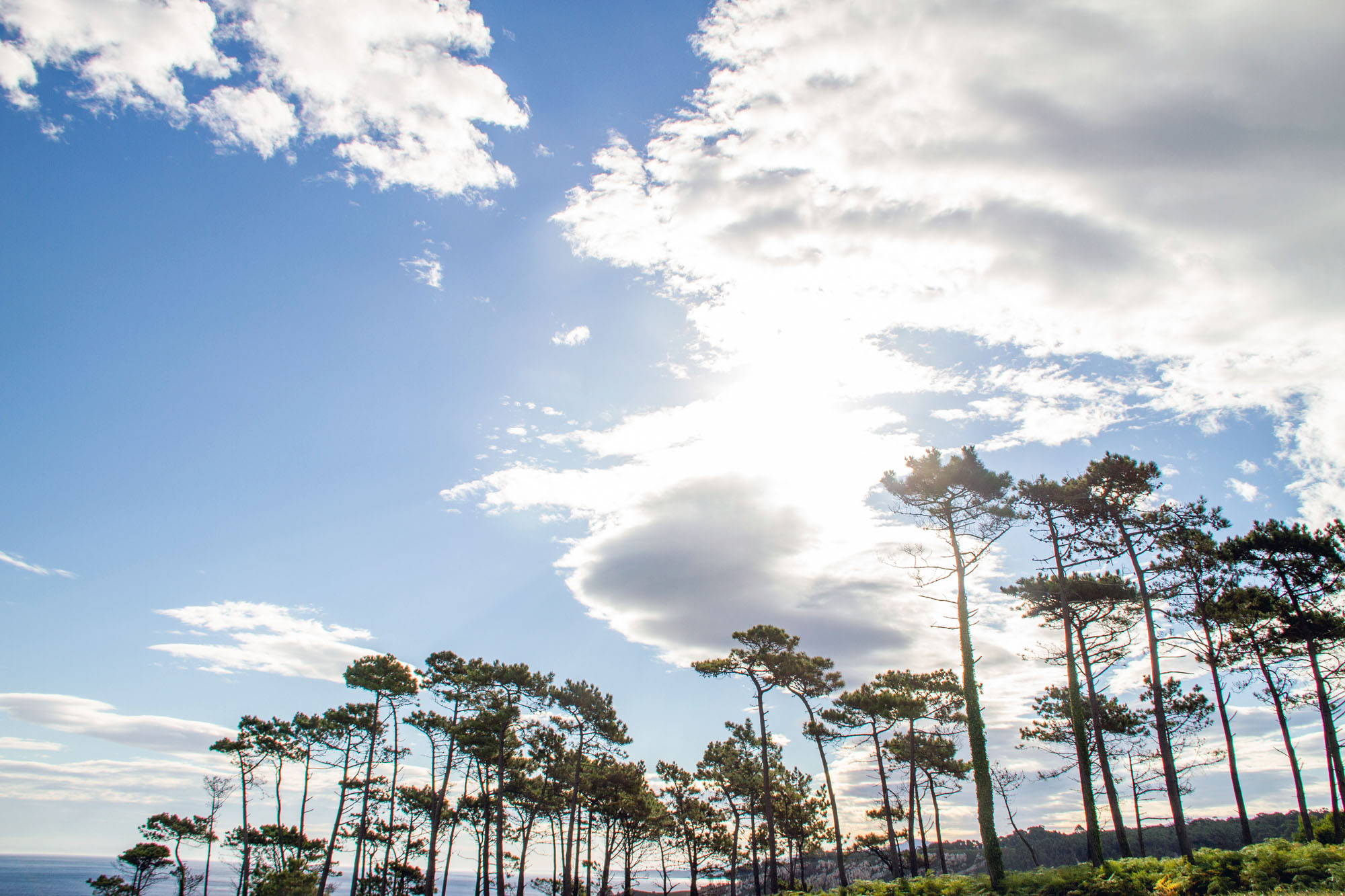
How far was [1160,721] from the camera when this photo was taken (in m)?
21.1

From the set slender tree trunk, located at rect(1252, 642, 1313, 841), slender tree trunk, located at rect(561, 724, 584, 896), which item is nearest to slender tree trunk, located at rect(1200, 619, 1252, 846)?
slender tree trunk, located at rect(1252, 642, 1313, 841)

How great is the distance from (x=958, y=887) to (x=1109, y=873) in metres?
4.19

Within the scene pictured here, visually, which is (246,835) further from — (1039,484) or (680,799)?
(1039,484)

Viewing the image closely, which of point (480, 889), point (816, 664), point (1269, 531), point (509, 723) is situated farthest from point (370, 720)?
point (1269, 531)

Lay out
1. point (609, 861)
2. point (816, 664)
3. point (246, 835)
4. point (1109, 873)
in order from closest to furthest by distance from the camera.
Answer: point (1109, 873), point (816, 664), point (609, 861), point (246, 835)

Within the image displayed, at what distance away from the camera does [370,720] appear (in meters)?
39.8

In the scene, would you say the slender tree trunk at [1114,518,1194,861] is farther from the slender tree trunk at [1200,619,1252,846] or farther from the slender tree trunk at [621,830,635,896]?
the slender tree trunk at [621,830,635,896]

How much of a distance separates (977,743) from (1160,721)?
5.97 m

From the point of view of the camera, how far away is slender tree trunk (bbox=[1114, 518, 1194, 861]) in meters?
20.4

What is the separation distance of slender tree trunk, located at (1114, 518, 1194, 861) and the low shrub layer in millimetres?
3771

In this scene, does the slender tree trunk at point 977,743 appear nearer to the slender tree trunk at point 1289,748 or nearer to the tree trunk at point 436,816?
Result: the slender tree trunk at point 1289,748

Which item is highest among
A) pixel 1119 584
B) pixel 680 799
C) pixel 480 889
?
pixel 1119 584

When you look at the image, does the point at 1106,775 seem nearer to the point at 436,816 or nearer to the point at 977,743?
the point at 977,743

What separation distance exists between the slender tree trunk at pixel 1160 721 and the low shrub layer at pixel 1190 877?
3771mm
